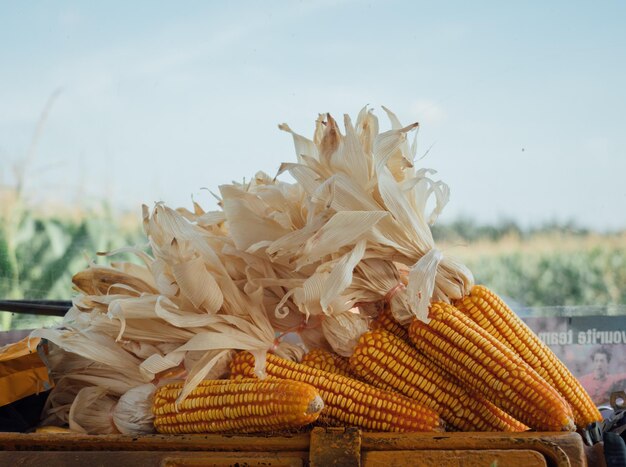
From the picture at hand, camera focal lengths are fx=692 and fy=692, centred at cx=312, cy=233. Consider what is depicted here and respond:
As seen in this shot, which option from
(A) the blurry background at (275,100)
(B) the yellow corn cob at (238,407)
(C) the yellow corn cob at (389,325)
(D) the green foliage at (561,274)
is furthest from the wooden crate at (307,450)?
(D) the green foliage at (561,274)

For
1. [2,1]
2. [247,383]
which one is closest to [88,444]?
[247,383]

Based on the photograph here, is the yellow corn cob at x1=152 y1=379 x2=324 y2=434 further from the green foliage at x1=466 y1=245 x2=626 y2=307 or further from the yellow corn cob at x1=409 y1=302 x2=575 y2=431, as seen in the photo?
the green foliage at x1=466 y1=245 x2=626 y2=307

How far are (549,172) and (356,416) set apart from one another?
10.9 ft

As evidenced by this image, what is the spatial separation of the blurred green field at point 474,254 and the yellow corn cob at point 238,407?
91.0 inches

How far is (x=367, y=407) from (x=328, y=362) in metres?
0.19

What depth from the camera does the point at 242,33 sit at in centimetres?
411

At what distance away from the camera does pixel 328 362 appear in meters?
1.67

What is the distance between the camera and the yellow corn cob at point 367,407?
59.2 inches

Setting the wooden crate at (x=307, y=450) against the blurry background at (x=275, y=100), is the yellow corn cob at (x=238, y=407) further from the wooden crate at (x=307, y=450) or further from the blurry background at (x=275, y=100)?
the blurry background at (x=275, y=100)

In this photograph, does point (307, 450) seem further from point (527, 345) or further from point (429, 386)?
point (527, 345)

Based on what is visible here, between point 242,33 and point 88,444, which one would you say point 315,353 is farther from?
point 242,33

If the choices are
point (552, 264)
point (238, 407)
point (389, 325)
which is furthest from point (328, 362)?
point (552, 264)

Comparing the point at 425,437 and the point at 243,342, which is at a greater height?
the point at 243,342

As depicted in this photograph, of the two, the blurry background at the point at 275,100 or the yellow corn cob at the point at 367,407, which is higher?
the blurry background at the point at 275,100
